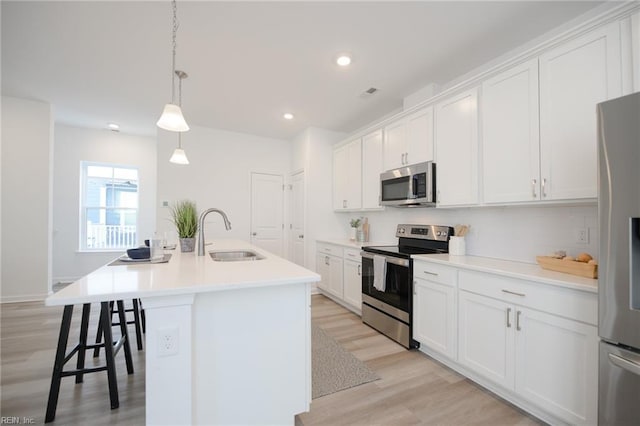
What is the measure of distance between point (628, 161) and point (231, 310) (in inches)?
73.7

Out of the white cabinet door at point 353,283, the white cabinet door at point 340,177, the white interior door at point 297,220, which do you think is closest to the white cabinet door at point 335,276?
the white cabinet door at point 353,283

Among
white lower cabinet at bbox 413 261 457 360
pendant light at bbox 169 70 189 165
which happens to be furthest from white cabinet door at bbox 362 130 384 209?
pendant light at bbox 169 70 189 165

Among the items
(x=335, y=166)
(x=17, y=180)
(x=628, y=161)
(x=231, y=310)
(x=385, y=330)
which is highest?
(x=335, y=166)

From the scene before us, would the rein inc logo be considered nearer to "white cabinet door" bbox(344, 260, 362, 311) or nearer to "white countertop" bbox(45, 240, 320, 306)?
"white countertop" bbox(45, 240, 320, 306)

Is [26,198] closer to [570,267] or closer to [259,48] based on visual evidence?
[259,48]

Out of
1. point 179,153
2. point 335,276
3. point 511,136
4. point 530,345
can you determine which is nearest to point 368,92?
point 511,136

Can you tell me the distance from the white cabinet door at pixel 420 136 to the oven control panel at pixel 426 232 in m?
0.73

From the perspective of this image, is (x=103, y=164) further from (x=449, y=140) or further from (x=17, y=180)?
(x=449, y=140)

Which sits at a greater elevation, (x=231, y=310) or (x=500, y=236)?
(x=500, y=236)

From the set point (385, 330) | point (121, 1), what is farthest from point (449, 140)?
point (121, 1)

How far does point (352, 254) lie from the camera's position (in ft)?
11.6

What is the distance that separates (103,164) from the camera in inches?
211

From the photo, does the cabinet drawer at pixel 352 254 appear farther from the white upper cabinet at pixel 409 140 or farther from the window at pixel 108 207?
the window at pixel 108 207

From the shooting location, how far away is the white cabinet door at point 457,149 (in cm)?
231
